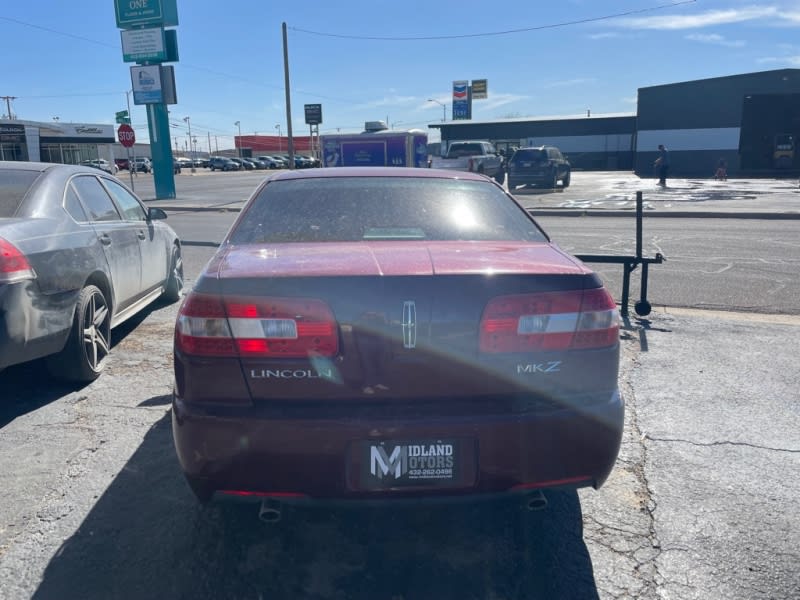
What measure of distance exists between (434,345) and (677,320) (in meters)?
4.63

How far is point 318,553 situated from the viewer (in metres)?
2.69

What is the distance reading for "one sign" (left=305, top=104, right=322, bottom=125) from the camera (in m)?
32.5

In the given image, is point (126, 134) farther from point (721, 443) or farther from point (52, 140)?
point (52, 140)

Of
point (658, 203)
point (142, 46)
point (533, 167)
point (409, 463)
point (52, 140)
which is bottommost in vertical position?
point (658, 203)

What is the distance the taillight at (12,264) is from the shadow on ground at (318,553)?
146 centimetres

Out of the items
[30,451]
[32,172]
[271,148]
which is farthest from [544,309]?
[271,148]

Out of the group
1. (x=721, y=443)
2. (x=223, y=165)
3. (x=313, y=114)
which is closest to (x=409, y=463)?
(x=721, y=443)

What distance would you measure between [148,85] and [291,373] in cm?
2437

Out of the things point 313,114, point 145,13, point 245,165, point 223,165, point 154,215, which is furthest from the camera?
point 245,165

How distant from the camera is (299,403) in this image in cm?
234

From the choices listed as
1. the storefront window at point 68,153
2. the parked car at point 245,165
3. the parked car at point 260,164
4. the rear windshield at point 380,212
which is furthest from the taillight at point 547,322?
the parked car at point 260,164

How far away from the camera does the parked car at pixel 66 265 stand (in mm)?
3803

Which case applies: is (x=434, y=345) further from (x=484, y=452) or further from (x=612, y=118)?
(x=612, y=118)

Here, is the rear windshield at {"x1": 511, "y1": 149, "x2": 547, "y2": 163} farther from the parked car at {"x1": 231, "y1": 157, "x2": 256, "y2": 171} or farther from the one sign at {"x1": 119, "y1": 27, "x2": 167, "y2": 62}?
the parked car at {"x1": 231, "y1": 157, "x2": 256, "y2": 171}
